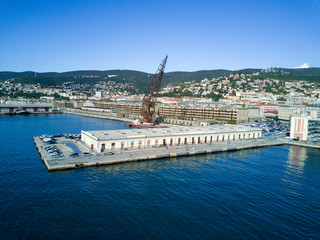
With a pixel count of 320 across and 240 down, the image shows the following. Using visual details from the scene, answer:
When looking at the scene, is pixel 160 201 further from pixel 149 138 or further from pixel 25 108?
pixel 25 108

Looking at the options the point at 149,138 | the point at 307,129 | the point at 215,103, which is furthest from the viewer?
the point at 215,103

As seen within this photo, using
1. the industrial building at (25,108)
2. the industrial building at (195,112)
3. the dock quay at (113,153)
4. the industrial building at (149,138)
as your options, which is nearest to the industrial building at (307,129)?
the dock quay at (113,153)

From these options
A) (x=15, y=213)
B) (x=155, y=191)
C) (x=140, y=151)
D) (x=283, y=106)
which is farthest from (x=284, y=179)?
(x=283, y=106)

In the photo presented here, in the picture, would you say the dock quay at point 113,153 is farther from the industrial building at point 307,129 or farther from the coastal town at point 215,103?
the coastal town at point 215,103

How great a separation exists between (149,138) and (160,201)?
457 inches

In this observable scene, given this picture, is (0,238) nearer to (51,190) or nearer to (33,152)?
(51,190)

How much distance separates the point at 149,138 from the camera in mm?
24812

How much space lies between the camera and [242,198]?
47.4ft

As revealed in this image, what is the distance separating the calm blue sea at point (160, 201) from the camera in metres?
10.7

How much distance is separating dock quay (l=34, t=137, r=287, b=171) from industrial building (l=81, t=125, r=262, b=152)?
0.79m

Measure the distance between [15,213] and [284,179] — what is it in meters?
17.3

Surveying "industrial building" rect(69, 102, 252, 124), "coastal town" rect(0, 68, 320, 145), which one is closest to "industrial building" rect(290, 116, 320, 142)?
"coastal town" rect(0, 68, 320, 145)

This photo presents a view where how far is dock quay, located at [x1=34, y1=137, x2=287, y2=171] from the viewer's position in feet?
61.1

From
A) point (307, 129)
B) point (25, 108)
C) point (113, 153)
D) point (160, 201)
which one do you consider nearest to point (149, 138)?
point (113, 153)
